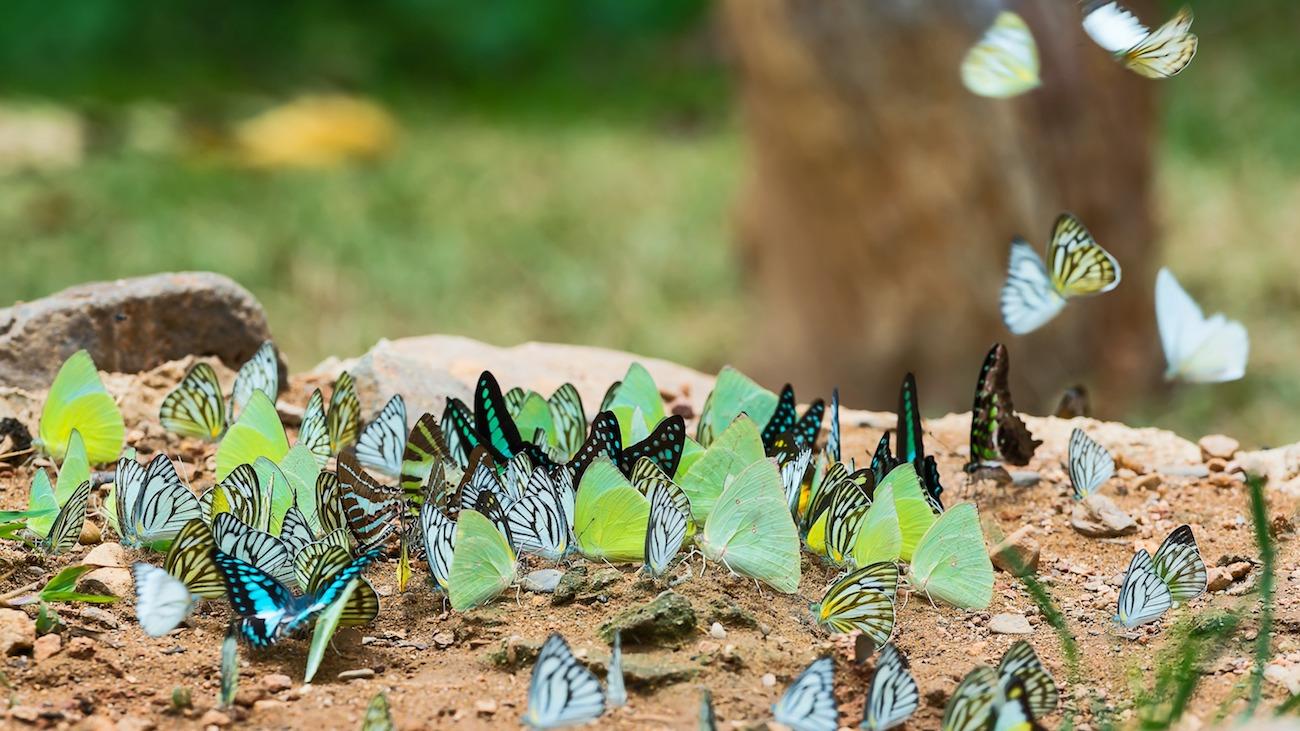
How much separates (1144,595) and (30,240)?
19.0 feet

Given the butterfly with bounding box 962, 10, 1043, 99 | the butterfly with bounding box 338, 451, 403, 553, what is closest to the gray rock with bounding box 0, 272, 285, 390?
the butterfly with bounding box 338, 451, 403, 553

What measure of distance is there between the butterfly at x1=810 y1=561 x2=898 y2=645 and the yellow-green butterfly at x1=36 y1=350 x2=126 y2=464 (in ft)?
4.09

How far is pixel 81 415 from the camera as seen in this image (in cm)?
239

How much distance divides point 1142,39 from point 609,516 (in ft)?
3.18

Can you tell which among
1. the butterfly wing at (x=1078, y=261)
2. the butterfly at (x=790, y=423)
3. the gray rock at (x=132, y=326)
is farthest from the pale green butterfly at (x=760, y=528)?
the gray rock at (x=132, y=326)

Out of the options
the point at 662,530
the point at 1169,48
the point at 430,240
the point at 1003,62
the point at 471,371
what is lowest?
the point at 662,530

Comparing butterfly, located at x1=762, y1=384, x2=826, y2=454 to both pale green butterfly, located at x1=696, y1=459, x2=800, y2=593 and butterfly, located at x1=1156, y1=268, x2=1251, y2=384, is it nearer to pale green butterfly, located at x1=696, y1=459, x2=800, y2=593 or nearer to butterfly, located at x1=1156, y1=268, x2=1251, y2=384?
pale green butterfly, located at x1=696, y1=459, x2=800, y2=593

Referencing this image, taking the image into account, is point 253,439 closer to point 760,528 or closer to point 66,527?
point 66,527

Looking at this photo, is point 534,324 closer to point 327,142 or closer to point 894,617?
point 327,142

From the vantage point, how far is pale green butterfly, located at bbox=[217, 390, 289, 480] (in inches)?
90.3

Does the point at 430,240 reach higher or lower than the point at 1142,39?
higher

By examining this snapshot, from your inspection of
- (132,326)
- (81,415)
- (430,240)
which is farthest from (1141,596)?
(430,240)

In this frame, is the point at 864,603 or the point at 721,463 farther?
the point at 721,463

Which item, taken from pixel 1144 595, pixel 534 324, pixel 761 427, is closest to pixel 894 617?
pixel 1144 595
